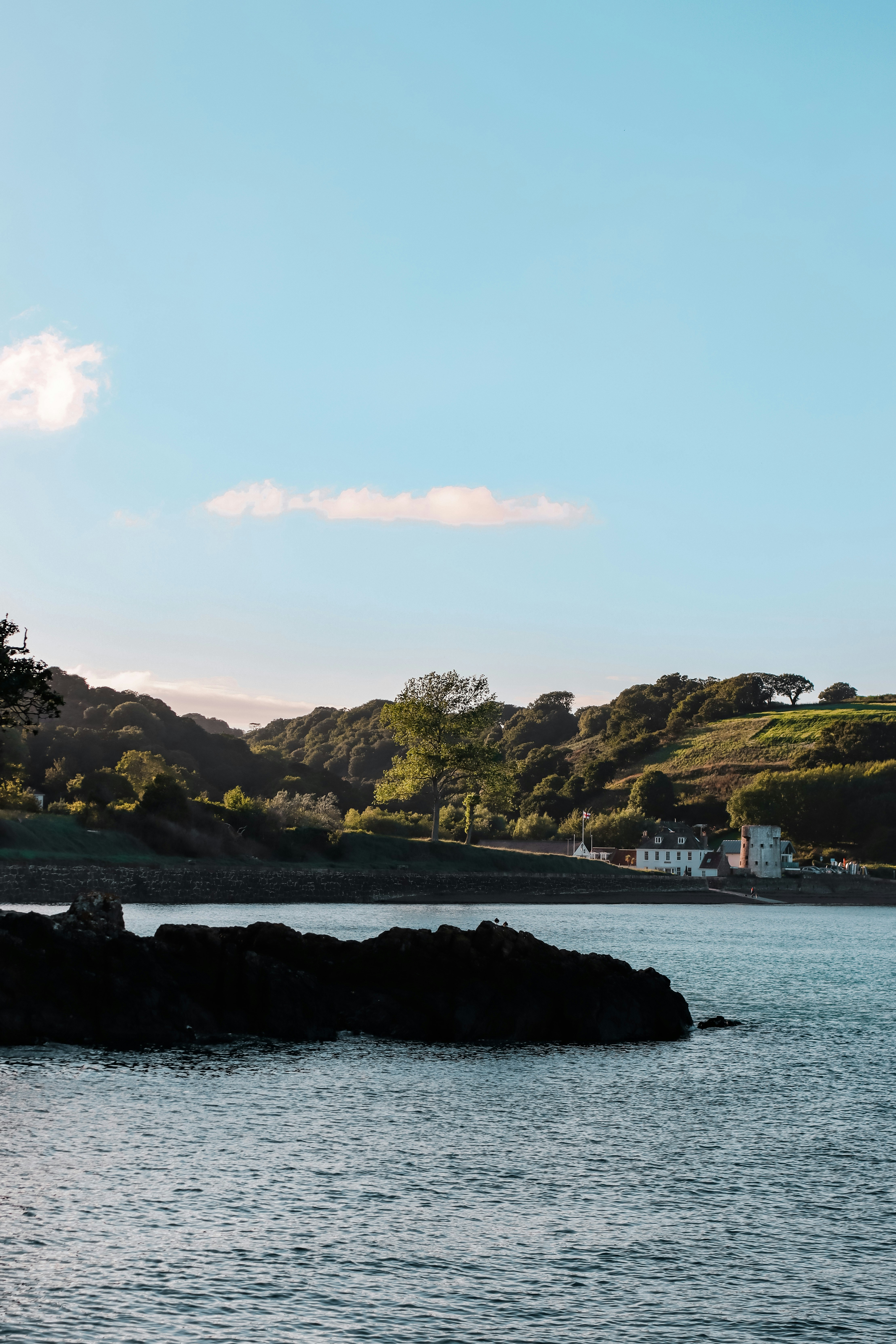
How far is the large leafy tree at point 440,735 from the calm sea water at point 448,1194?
88067 mm

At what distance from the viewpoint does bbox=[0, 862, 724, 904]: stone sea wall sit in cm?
7888

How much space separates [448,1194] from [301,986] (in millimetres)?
16903

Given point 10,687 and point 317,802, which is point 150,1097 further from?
point 317,802

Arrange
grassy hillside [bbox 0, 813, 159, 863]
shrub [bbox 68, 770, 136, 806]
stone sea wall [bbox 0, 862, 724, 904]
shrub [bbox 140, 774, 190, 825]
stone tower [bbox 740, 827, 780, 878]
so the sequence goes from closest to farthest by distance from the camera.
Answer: stone sea wall [bbox 0, 862, 724, 904]
grassy hillside [bbox 0, 813, 159, 863]
shrub [bbox 140, 774, 190, 825]
shrub [bbox 68, 770, 136, 806]
stone tower [bbox 740, 827, 780, 878]

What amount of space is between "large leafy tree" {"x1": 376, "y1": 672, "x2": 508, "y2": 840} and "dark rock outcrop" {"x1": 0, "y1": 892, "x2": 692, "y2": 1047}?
83.9m

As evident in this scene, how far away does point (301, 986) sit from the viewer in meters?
34.1

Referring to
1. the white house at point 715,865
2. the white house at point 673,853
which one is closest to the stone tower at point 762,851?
the white house at point 715,865

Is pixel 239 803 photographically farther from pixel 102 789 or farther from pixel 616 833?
pixel 616 833

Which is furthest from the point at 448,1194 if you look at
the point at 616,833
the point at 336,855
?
the point at 616,833

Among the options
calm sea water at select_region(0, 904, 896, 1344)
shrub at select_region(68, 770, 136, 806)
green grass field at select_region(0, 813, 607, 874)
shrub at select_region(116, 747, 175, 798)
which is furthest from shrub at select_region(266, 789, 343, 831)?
calm sea water at select_region(0, 904, 896, 1344)

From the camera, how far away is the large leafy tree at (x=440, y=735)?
399 feet

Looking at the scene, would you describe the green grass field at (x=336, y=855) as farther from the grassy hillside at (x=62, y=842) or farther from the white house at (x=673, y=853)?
the white house at (x=673, y=853)

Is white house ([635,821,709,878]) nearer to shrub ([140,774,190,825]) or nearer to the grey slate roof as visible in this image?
the grey slate roof

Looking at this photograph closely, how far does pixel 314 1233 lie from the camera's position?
51.4 feet
